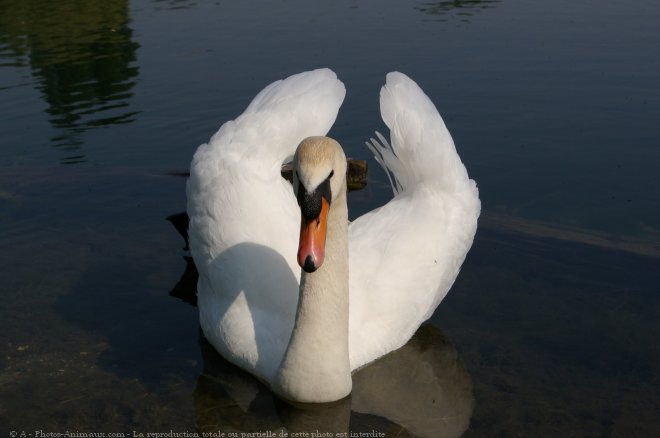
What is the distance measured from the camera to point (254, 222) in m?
6.72

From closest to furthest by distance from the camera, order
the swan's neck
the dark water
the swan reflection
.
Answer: the swan's neck, the swan reflection, the dark water

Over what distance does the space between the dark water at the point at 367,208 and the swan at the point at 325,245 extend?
331 millimetres

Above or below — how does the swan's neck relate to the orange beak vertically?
below

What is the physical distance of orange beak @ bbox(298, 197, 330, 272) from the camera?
5.09m

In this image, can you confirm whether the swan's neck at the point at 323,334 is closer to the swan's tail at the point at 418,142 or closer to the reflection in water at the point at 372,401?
the reflection in water at the point at 372,401

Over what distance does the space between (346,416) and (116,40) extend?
11.6 metres

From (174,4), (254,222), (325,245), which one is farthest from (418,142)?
(174,4)

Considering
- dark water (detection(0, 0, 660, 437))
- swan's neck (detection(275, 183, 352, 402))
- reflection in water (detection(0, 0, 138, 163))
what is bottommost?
reflection in water (detection(0, 0, 138, 163))

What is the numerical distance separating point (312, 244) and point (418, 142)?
2326mm

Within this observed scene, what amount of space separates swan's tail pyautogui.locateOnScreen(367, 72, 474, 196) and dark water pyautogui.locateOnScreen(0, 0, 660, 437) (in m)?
1.00

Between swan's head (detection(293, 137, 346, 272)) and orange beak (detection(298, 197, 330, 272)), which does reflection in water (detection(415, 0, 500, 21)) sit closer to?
swan's head (detection(293, 137, 346, 272))

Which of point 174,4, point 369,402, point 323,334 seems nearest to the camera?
point 323,334

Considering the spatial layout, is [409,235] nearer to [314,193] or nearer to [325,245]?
[325,245]

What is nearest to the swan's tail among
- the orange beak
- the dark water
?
the dark water
